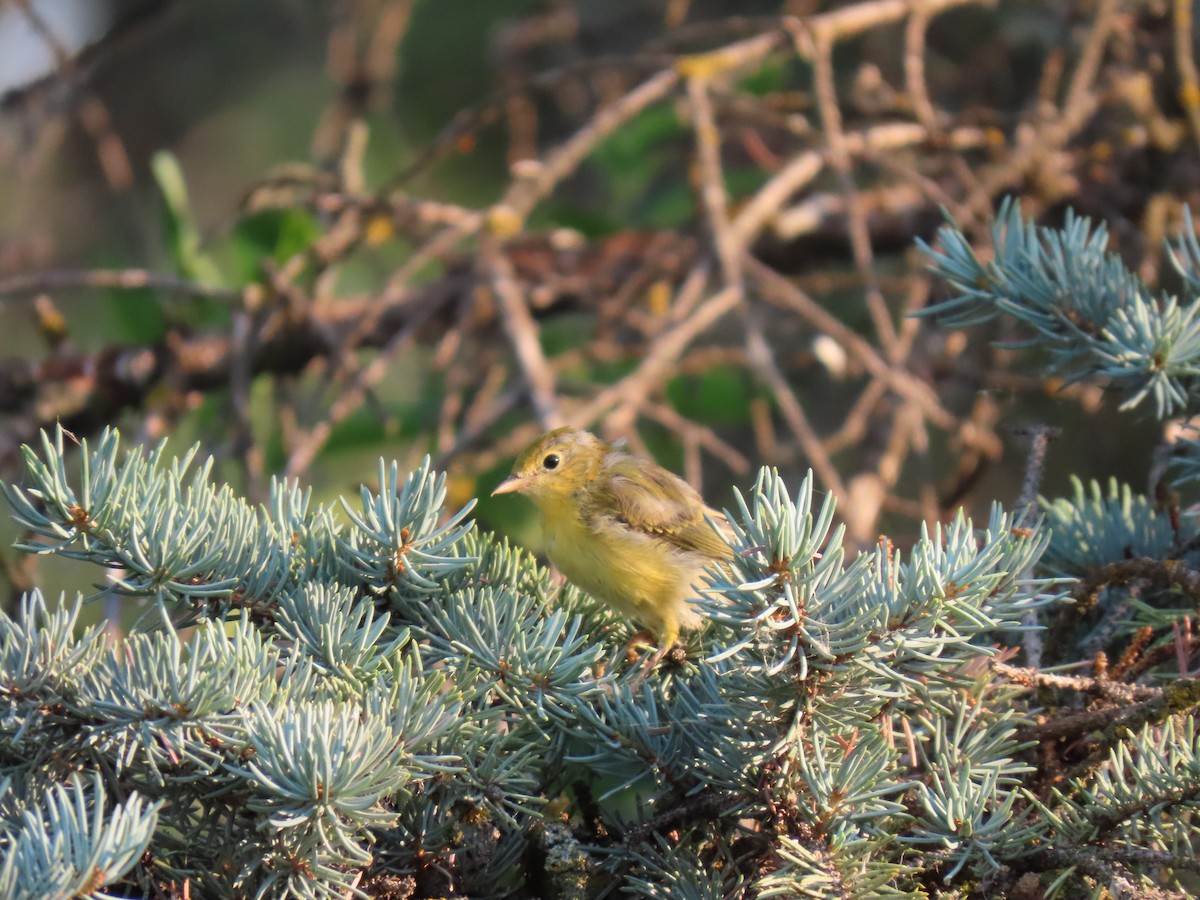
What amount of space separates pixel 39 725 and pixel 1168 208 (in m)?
3.75

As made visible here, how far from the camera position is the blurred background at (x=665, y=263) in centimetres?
318

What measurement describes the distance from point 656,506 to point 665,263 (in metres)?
1.49

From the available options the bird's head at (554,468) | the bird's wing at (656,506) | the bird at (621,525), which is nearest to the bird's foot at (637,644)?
the bird at (621,525)

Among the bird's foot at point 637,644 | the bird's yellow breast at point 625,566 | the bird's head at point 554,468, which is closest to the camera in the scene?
the bird's foot at point 637,644

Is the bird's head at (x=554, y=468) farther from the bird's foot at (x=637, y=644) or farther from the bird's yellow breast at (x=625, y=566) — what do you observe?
the bird's foot at (x=637, y=644)

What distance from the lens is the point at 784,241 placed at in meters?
4.28

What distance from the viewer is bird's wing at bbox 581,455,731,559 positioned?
103 inches

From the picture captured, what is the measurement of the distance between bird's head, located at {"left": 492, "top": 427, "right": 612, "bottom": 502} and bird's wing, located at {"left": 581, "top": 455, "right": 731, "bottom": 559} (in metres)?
0.08

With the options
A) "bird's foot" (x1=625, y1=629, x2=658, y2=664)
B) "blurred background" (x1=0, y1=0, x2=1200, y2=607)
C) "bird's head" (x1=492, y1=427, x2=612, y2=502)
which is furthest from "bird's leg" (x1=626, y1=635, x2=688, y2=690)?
"bird's head" (x1=492, y1=427, x2=612, y2=502)

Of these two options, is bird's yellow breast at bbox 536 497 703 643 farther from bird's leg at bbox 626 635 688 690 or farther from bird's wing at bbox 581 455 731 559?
bird's leg at bbox 626 635 688 690

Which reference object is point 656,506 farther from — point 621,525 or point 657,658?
point 657,658

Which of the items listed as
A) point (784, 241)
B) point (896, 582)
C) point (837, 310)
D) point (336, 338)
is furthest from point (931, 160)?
point (896, 582)

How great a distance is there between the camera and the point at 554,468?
9.86 feet

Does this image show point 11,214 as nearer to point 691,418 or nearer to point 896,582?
point 691,418
